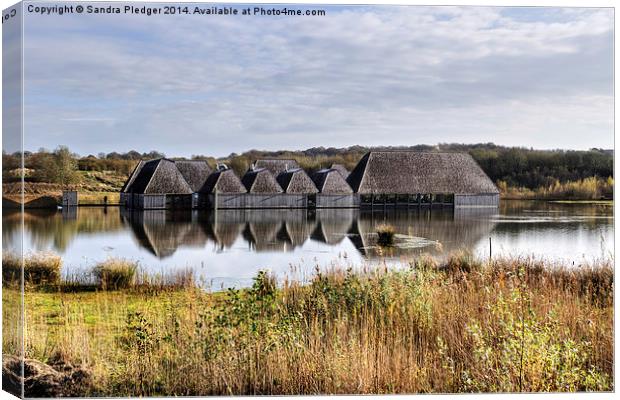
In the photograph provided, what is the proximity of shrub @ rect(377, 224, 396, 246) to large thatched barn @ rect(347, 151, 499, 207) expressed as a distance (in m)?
0.61

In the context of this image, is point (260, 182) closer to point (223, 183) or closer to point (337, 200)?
point (223, 183)

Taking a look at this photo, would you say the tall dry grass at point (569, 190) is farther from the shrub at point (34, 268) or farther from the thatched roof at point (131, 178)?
the shrub at point (34, 268)

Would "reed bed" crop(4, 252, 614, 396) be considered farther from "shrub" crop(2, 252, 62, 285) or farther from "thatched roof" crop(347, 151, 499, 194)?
"thatched roof" crop(347, 151, 499, 194)

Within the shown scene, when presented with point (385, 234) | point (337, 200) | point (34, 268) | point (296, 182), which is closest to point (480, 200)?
point (385, 234)

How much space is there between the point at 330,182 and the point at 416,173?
1528 mm

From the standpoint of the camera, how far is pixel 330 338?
23.8 feet

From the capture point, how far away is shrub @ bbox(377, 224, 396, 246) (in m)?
8.70

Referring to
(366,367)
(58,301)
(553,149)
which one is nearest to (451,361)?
(366,367)

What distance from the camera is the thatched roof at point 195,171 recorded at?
825 centimetres

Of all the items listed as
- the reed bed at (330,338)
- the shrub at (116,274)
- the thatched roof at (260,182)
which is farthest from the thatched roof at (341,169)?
the shrub at (116,274)

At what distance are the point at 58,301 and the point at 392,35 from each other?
4.56 m

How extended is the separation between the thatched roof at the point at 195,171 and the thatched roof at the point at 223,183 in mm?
74

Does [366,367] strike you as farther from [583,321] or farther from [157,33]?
[157,33]

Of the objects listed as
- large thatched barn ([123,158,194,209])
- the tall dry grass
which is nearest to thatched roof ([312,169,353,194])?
large thatched barn ([123,158,194,209])
